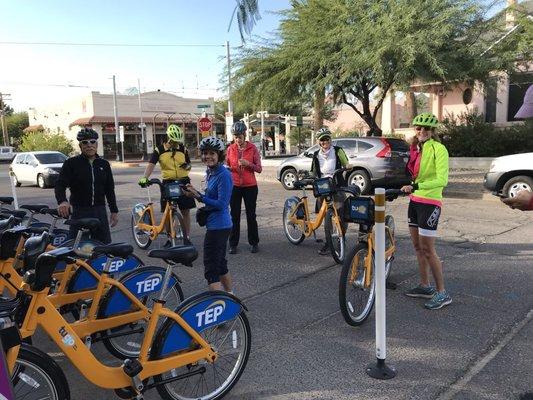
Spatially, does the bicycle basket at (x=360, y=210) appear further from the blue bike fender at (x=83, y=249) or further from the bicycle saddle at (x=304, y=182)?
the blue bike fender at (x=83, y=249)

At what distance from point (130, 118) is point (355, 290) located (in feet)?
144

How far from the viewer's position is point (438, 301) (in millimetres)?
4863

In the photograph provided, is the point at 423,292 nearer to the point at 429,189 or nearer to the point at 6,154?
the point at 429,189

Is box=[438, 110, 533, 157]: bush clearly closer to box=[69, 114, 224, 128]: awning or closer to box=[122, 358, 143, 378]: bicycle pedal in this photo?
box=[122, 358, 143, 378]: bicycle pedal

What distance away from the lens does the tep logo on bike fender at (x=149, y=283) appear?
3781 mm

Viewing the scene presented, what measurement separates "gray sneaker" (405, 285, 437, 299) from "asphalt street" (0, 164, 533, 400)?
0.10 meters

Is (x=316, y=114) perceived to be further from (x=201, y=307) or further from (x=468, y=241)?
(x=201, y=307)

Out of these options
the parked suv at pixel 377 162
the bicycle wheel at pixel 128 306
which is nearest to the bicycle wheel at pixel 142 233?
the bicycle wheel at pixel 128 306

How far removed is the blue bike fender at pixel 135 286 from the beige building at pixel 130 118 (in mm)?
40757

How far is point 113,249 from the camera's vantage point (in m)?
3.30

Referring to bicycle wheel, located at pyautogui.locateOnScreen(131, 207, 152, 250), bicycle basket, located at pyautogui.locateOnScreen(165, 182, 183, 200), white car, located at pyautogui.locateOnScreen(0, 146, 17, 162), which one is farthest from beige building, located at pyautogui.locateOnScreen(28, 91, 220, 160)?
bicycle basket, located at pyautogui.locateOnScreen(165, 182, 183, 200)

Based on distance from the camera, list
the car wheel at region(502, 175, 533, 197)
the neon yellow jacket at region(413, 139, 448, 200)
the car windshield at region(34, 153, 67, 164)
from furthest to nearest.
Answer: the car windshield at region(34, 153, 67, 164)
the car wheel at region(502, 175, 533, 197)
the neon yellow jacket at region(413, 139, 448, 200)

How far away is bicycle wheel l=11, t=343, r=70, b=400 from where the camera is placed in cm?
244

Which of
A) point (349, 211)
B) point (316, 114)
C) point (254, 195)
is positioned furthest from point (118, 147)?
point (349, 211)
